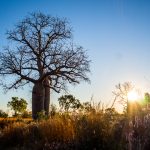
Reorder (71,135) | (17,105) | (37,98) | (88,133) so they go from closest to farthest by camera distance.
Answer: (88,133) < (71,135) < (37,98) < (17,105)

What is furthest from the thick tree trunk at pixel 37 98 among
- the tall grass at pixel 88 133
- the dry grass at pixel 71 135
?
the tall grass at pixel 88 133

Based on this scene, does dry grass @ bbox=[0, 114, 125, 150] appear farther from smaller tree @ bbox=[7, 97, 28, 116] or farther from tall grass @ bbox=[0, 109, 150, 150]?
smaller tree @ bbox=[7, 97, 28, 116]

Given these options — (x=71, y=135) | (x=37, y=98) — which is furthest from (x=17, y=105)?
(x=71, y=135)

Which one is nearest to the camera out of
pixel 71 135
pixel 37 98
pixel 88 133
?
pixel 88 133

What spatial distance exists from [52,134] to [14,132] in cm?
250

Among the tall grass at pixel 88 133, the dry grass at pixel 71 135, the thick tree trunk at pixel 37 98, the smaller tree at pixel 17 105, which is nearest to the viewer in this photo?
the tall grass at pixel 88 133

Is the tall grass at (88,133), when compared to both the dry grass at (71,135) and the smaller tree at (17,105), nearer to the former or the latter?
the dry grass at (71,135)

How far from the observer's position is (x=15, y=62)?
3022cm

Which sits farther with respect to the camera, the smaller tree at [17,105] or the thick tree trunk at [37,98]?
the smaller tree at [17,105]

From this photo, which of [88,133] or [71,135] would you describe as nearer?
[88,133]

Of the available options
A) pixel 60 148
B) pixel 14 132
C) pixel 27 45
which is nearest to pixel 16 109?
pixel 27 45

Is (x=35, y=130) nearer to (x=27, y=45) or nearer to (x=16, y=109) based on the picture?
(x=27, y=45)

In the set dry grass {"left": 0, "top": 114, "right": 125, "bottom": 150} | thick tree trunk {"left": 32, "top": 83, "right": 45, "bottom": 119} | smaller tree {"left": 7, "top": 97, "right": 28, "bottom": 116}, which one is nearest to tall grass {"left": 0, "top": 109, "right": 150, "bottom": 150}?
dry grass {"left": 0, "top": 114, "right": 125, "bottom": 150}

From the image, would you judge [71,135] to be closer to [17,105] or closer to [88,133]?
[88,133]
